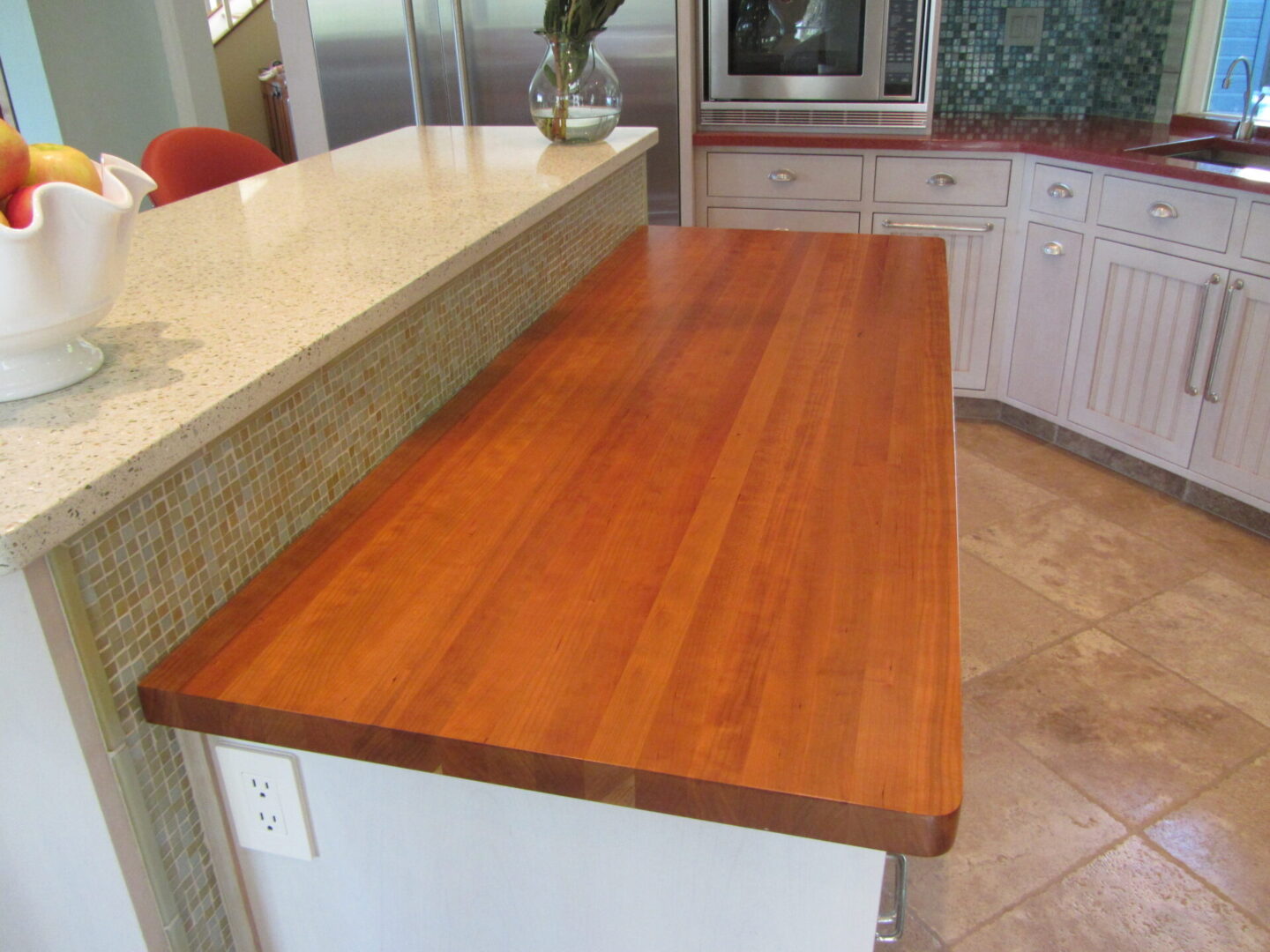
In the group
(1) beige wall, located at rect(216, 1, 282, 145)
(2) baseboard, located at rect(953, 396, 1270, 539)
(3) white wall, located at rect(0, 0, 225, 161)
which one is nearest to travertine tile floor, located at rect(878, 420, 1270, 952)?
(2) baseboard, located at rect(953, 396, 1270, 539)

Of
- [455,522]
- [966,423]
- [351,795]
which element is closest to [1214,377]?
[966,423]

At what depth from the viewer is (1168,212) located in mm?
2578

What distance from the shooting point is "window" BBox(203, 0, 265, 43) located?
6609mm

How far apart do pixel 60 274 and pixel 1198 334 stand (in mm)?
2622

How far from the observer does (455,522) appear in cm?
104

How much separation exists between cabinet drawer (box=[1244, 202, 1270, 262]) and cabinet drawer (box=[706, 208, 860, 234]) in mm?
1106

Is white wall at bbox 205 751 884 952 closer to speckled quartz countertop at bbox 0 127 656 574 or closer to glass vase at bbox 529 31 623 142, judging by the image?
speckled quartz countertop at bbox 0 127 656 574

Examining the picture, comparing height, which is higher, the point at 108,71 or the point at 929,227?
the point at 108,71

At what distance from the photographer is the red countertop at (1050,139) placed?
2602 mm

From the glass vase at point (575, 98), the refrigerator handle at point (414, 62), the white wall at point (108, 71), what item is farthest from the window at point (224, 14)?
the glass vase at point (575, 98)

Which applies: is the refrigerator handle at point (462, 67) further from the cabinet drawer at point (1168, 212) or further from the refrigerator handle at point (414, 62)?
the cabinet drawer at point (1168, 212)

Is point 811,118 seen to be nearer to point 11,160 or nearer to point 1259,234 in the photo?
point 1259,234

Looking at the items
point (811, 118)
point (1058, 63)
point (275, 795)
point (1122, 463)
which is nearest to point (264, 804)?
point (275, 795)

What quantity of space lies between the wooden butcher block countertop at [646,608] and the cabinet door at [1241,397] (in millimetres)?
1465
